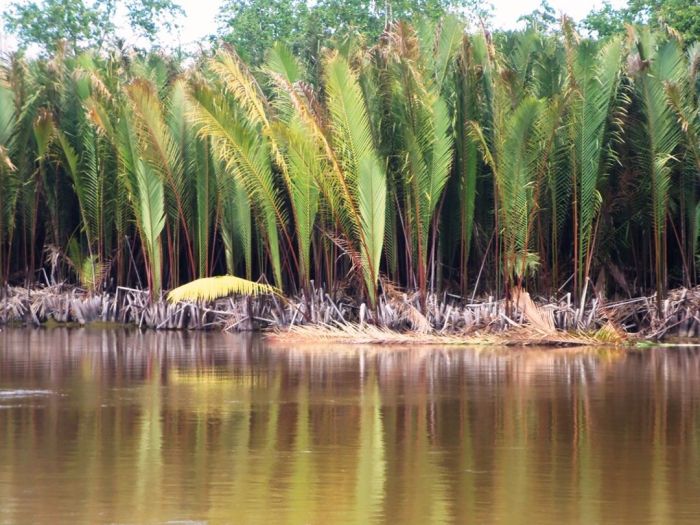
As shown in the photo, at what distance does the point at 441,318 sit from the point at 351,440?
9.52m

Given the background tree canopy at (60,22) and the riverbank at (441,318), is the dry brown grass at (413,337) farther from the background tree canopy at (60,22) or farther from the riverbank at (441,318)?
the background tree canopy at (60,22)

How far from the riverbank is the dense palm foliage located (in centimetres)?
35

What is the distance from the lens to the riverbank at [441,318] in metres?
17.4

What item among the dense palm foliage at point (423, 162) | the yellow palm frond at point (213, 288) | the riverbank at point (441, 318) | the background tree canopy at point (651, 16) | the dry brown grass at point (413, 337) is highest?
the background tree canopy at point (651, 16)

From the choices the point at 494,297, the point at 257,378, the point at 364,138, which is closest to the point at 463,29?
the point at 364,138

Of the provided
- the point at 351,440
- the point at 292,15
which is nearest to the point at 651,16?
the point at 292,15

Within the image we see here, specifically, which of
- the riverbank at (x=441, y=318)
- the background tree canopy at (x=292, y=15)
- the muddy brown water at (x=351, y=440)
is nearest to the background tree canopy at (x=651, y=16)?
the background tree canopy at (x=292, y=15)

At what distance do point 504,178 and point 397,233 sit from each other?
2706 mm

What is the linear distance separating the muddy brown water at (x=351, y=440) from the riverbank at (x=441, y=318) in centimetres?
190

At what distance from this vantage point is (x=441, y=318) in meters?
18.5

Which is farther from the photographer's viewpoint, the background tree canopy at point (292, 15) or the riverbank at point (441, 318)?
the background tree canopy at point (292, 15)

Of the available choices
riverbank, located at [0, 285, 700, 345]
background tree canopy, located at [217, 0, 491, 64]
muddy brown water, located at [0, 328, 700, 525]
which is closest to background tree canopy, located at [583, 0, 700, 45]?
background tree canopy, located at [217, 0, 491, 64]

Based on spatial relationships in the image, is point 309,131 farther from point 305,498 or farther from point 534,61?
point 305,498

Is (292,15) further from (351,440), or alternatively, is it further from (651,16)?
(351,440)
